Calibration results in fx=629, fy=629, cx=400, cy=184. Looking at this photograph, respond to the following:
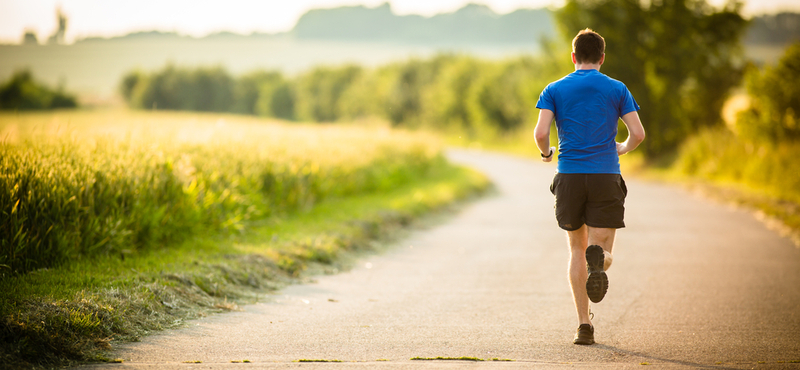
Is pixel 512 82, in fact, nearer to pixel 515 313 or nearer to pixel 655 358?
pixel 515 313

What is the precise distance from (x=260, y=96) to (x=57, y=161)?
97034 millimetres

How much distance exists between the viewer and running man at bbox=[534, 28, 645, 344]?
4.62 metres

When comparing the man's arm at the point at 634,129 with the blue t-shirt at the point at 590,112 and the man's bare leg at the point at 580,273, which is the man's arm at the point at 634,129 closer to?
the blue t-shirt at the point at 590,112

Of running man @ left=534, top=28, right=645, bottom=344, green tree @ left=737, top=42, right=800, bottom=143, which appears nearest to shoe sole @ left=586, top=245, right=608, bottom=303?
running man @ left=534, top=28, right=645, bottom=344

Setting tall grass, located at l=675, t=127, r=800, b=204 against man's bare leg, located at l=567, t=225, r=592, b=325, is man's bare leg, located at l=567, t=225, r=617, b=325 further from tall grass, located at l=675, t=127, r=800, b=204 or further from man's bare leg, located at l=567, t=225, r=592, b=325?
tall grass, located at l=675, t=127, r=800, b=204

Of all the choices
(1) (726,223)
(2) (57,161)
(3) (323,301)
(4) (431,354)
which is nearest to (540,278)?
(3) (323,301)

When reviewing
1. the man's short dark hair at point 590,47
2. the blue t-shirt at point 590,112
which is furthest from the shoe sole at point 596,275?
the man's short dark hair at point 590,47

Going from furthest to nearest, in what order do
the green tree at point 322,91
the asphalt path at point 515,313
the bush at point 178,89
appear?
the green tree at point 322,91 → the bush at point 178,89 → the asphalt path at point 515,313

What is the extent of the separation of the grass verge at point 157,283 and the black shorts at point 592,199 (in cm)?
317

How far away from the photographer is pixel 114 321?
4.81 metres

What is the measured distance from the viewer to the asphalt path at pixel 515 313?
445cm

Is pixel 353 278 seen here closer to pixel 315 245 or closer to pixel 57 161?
pixel 315 245

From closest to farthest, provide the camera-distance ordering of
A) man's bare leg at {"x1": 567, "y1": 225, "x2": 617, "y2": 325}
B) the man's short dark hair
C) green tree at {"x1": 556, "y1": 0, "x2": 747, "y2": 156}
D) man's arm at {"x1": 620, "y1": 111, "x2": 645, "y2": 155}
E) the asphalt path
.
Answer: the asphalt path < man's arm at {"x1": 620, "y1": 111, "x2": 645, "y2": 155} < the man's short dark hair < man's bare leg at {"x1": 567, "y1": 225, "x2": 617, "y2": 325} < green tree at {"x1": 556, "y1": 0, "x2": 747, "y2": 156}

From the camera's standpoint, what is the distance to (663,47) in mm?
27016
